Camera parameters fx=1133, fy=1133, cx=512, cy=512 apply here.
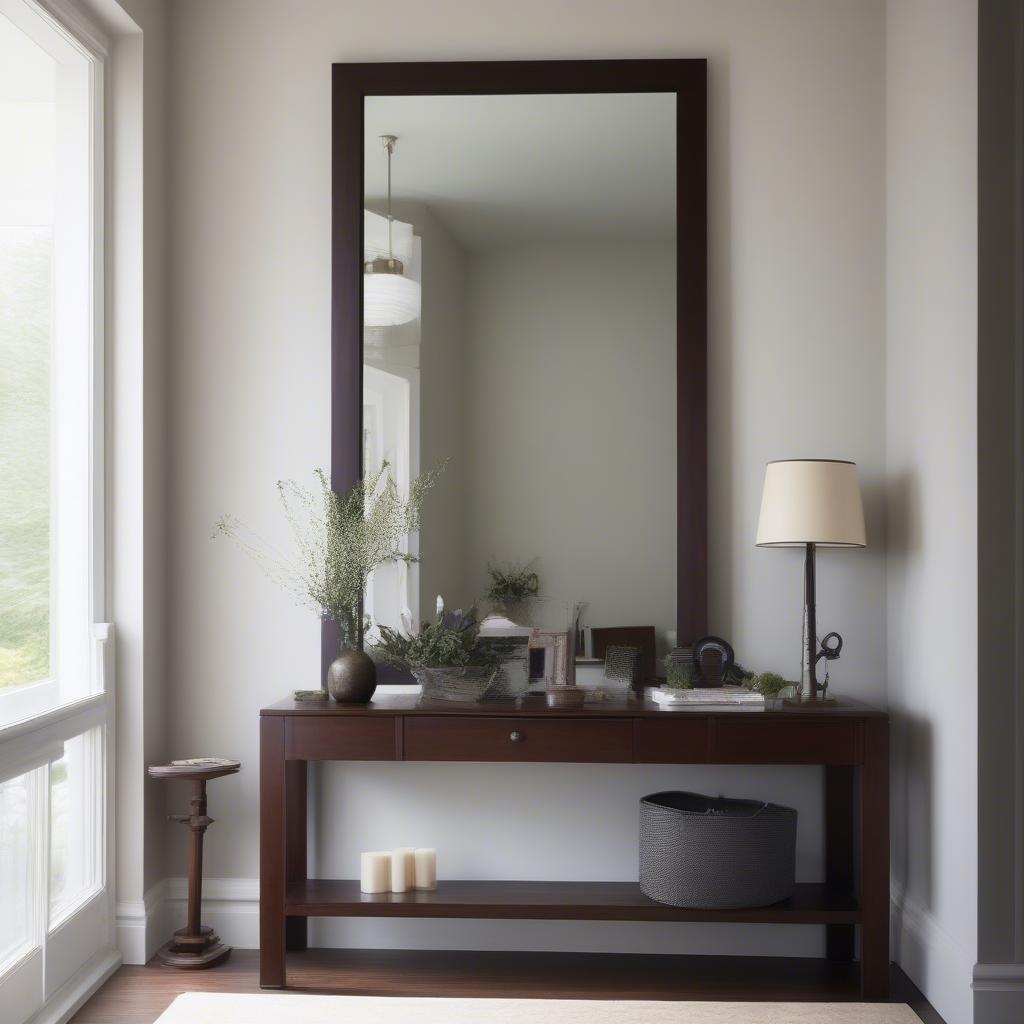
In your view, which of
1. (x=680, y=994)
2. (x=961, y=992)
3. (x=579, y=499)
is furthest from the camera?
(x=579, y=499)

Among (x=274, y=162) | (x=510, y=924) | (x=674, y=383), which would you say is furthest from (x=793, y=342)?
(x=510, y=924)

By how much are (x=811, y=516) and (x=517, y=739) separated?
40.3 inches

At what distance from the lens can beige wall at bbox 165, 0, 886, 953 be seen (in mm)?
3512

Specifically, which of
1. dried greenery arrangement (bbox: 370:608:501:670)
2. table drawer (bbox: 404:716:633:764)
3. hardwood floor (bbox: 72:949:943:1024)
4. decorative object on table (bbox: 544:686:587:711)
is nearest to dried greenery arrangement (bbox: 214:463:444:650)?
dried greenery arrangement (bbox: 370:608:501:670)

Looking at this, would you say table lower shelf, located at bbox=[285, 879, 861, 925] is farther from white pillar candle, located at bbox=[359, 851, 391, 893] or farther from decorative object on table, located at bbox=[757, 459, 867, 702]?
decorative object on table, located at bbox=[757, 459, 867, 702]

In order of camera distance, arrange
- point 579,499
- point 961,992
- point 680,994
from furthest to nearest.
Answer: point 579,499 → point 680,994 → point 961,992

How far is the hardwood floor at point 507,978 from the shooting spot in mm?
3113

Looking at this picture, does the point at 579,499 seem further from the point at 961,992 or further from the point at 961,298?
the point at 961,992

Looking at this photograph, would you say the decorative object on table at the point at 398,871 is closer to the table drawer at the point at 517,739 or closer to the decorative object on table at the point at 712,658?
the table drawer at the point at 517,739

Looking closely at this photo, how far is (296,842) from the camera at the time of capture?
11.3 ft

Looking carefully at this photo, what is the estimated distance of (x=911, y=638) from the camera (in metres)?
3.28

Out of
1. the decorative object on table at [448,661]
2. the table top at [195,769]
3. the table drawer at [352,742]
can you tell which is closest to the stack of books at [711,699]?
the decorative object on table at [448,661]

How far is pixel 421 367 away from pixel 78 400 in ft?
3.32
